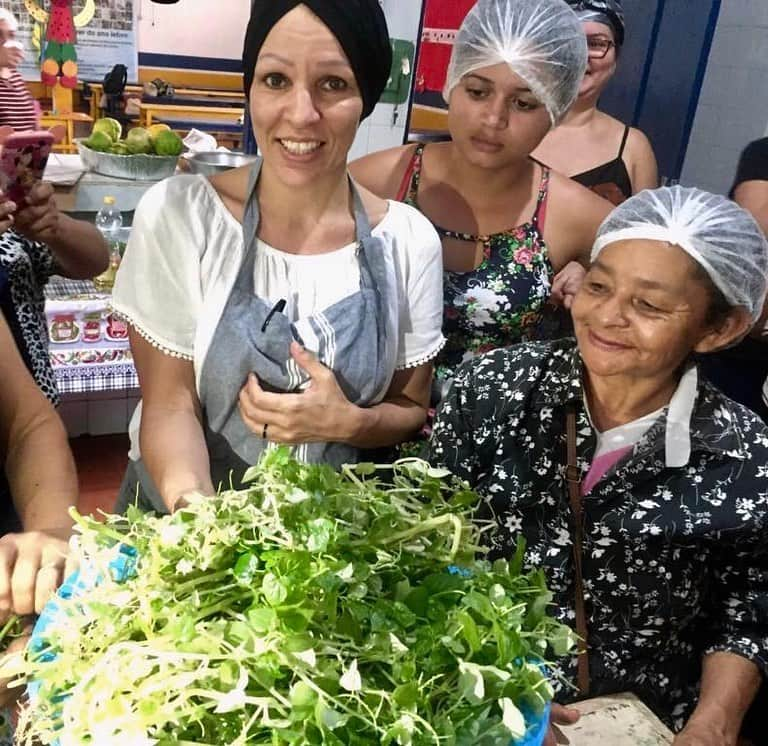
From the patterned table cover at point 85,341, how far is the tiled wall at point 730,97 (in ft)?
10.8

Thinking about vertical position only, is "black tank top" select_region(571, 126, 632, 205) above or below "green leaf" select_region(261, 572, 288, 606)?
above

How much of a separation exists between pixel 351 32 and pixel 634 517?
94 centimetres

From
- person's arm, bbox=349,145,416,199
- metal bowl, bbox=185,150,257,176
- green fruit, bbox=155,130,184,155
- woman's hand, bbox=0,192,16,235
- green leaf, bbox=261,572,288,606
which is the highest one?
person's arm, bbox=349,145,416,199

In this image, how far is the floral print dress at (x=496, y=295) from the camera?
1713mm

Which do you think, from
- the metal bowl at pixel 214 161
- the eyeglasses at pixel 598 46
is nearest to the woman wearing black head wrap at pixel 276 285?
the eyeglasses at pixel 598 46

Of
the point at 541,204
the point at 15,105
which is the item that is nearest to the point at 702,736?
the point at 541,204

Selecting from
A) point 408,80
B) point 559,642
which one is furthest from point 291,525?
point 408,80

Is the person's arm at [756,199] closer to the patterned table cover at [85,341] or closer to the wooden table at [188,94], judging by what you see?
the patterned table cover at [85,341]

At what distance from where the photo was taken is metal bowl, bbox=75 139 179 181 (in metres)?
2.78

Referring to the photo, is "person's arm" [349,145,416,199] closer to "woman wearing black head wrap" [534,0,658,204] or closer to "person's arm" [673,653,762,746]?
"woman wearing black head wrap" [534,0,658,204]

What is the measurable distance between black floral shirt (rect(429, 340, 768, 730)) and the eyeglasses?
1.23 metres

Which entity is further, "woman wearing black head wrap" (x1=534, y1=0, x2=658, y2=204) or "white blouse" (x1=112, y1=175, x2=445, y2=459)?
"woman wearing black head wrap" (x1=534, y1=0, x2=658, y2=204)

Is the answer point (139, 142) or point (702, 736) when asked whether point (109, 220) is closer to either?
point (139, 142)

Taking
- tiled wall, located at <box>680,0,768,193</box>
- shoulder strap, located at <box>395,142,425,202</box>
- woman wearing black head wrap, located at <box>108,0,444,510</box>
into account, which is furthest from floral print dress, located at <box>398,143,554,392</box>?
tiled wall, located at <box>680,0,768,193</box>
